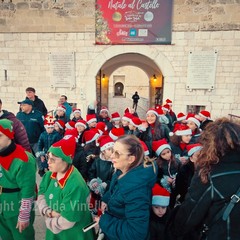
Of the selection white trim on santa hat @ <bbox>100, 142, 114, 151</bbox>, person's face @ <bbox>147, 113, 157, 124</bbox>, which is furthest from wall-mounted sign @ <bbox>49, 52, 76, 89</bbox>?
white trim on santa hat @ <bbox>100, 142, 114, 151</bbox>

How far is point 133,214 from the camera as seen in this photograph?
1.45 m

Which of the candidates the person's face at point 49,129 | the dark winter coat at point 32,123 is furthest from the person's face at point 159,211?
the dark winter coat at point 32,123

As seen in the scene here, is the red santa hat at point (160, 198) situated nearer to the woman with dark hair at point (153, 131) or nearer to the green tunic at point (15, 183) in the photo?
the green tunic at point (15, 183)

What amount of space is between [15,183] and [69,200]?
69 cm

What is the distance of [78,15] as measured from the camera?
8648 mm

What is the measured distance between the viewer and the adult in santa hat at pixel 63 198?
1866 mm

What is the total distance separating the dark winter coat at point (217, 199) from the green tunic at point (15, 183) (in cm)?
152

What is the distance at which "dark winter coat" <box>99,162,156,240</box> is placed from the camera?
1.46 meters

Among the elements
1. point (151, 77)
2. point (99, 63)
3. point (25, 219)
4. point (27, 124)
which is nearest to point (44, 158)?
point (27, 124)

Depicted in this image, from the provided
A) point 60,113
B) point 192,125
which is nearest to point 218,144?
point 192,125

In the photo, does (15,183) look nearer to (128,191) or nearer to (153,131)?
(128,191)

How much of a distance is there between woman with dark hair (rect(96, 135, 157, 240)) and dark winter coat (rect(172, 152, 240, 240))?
0.30 metres

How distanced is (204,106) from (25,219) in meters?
8.14

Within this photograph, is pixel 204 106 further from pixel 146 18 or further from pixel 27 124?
pixel 27 124
